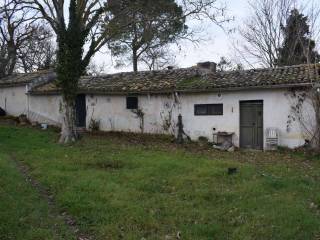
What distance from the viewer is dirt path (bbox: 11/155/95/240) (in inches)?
266

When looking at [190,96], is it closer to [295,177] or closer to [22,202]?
[295,177]

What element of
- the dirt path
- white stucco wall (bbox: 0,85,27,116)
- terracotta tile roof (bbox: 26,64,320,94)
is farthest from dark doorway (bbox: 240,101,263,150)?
white stucco wall (bbox: 0,85,27,116)

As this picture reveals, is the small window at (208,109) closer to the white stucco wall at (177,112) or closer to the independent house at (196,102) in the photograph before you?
the independent house at (196,102)

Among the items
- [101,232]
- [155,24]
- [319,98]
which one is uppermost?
[155,24]

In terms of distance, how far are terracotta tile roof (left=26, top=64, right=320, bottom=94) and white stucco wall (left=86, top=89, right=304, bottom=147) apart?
1.63 feet

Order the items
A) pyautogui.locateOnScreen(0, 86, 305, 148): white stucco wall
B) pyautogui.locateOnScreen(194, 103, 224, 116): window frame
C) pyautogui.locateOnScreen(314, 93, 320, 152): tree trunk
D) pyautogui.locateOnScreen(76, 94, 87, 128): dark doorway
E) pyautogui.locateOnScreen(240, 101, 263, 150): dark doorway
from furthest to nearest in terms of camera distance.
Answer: pyautogui.locateOnScreen(76, 94, 87, 128): dark doorway
pyautogui.locateOnScreen(194, 103, 224, 116): window frame
pyautogui.locateOnScreen(240, 101, 263, 150): dark doorway
pyautogui.locateOnScreen(0, 86, 305, 148): white stucco wall
pyautogui.locateOnScreen(314, 93, 320, 152): tree trunk

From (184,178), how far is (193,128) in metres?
9.43

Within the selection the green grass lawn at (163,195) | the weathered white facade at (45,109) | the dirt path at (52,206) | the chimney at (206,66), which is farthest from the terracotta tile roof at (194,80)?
the dirt path at (52,206)

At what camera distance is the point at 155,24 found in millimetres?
19547

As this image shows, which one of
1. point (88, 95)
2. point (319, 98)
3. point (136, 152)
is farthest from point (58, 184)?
point (88, 95)

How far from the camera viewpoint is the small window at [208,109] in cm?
1927

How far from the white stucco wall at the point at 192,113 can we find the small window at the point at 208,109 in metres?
0.17

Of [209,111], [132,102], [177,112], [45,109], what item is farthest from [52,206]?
[45,109]

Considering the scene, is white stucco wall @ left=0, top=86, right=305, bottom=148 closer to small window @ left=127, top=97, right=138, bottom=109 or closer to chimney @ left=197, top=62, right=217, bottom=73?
small window @ left=127, top=97, right=138, bottom=109
